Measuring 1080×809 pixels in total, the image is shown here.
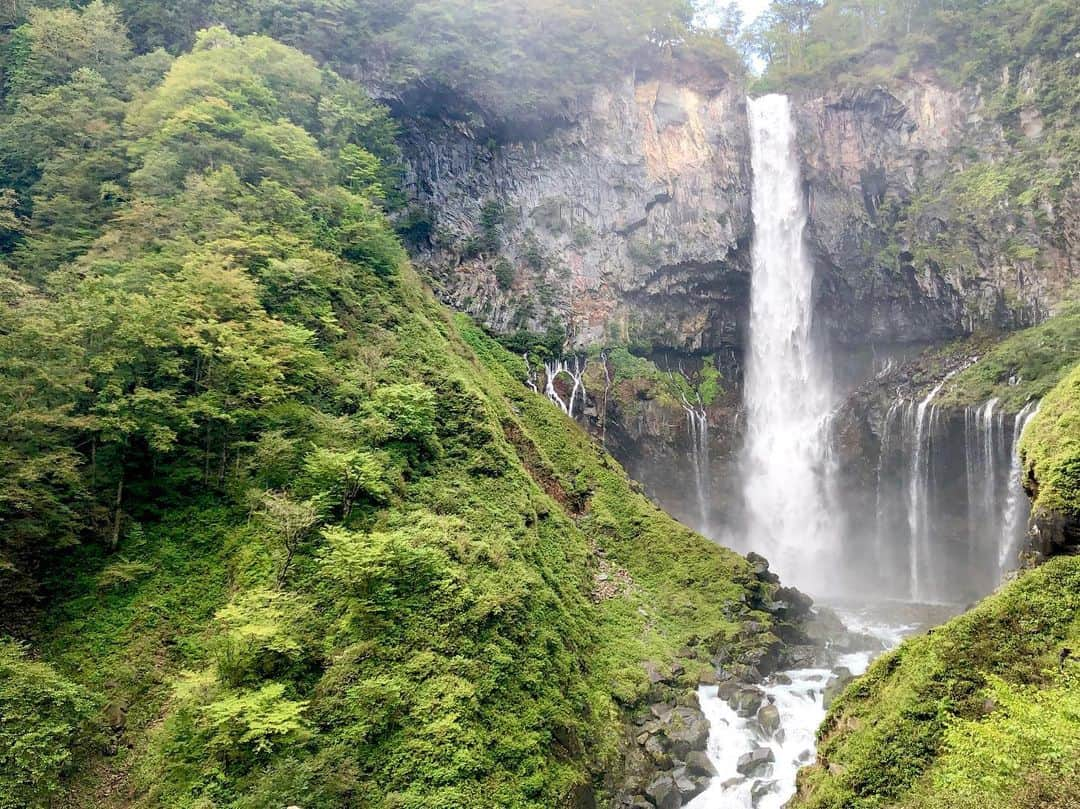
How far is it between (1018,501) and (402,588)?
24.2m

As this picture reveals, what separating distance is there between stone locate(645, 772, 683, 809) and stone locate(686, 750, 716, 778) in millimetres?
695

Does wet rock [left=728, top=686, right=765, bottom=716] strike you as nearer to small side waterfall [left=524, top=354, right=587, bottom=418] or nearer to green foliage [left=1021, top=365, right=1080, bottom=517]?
green foliage [left=1021, top=365, right=1080, bottom=517]

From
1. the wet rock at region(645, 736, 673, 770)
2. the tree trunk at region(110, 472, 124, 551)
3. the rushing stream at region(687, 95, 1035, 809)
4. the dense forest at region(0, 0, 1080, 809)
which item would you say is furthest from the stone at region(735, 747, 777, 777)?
the tree trunk at region(110, 472, 124, 551)

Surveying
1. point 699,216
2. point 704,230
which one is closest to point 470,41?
point 699,216

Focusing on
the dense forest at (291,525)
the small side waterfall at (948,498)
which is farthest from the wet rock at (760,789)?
the small side waterfall at (948,498)

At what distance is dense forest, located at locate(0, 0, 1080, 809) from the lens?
8.52 meters

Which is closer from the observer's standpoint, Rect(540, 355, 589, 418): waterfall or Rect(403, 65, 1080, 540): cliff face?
Rect(540, 355, 589, 418): waterfall

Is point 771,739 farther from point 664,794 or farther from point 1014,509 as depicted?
point 1014,509

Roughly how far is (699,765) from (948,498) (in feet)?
67.2

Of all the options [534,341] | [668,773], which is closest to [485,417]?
[668,773]

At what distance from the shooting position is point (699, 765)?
12.5 meters

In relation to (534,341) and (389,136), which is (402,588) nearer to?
(534,341)

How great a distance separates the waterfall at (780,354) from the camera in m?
32.6

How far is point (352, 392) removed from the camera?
1452 cm
